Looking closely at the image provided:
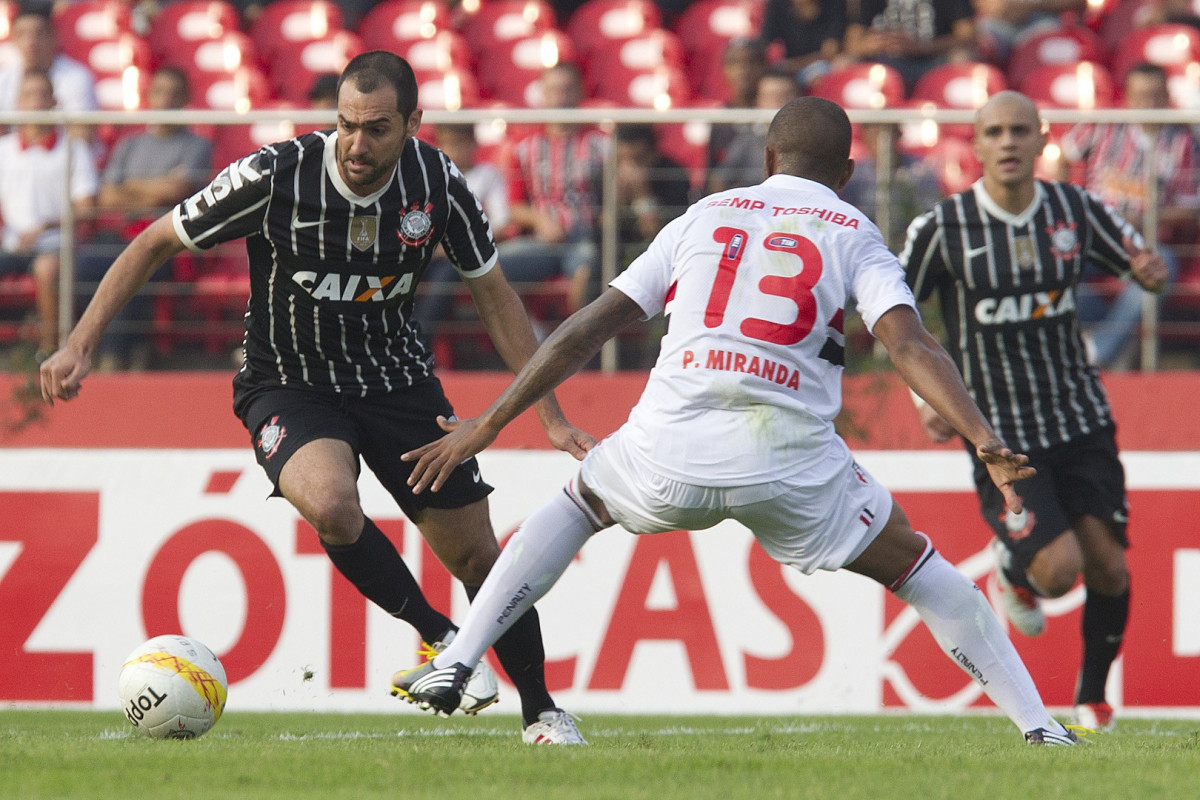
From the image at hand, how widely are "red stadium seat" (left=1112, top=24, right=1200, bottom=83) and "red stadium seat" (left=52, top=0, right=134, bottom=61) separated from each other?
781cm

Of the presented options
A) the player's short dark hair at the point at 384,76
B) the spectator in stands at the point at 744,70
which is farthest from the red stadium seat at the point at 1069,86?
the player's short dark hair at the point at 384,76

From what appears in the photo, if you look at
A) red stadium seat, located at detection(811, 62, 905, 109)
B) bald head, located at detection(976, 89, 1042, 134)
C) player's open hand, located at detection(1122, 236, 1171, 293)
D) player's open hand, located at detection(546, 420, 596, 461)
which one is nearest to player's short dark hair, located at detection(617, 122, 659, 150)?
red stadium seat, located at detection(811, 62, 905, 109)

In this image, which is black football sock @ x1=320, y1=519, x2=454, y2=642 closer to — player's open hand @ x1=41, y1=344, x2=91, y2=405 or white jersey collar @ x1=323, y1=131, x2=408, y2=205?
player's open hand @ x1=41, y1=344, x2=91, y2=405

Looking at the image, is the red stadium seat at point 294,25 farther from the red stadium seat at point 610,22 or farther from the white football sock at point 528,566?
the white football sock at point 528,566

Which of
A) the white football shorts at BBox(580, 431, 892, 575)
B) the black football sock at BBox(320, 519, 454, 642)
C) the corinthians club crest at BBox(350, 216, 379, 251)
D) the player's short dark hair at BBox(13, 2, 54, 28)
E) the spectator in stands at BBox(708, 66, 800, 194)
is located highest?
the player's short dark hair at BBox(13, 2, 54, 28)

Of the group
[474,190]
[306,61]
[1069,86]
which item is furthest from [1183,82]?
[306,61]

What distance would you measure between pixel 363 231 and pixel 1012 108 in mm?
2890

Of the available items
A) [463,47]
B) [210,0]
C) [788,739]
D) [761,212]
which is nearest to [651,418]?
[761,212]

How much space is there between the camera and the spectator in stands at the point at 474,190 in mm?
8898

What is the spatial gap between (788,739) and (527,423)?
2996 millimetres

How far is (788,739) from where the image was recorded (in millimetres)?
6031

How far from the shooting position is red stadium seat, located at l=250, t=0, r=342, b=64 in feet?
41.7

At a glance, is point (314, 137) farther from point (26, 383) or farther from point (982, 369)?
point (26, 383)

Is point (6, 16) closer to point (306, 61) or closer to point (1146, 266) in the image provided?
point (306, 61)
